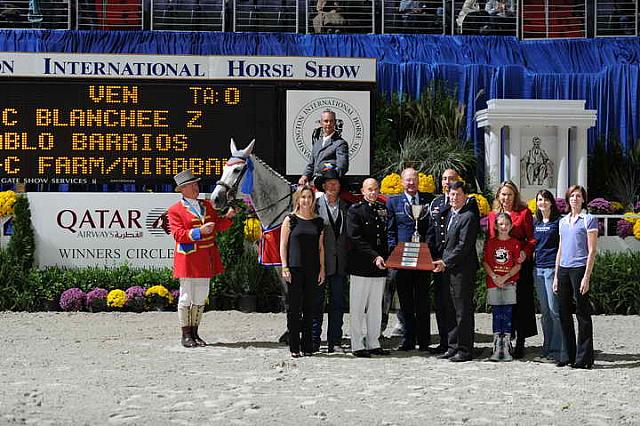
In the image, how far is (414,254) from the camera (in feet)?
31.2

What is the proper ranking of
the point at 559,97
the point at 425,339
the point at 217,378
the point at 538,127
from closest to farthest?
the point at 217,378 < the point at 425,339 < the point at 538,127 < the point at 559,97

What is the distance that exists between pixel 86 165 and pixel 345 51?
8.28 m

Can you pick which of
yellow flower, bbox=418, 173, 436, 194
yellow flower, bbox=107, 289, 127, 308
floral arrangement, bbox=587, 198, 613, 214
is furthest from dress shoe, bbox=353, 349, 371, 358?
floral arrangement, bbox=587, 198, 613, 214

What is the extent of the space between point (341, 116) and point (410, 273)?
454 cm

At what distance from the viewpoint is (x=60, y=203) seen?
13.7 m

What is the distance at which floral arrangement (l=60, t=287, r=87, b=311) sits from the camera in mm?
13406

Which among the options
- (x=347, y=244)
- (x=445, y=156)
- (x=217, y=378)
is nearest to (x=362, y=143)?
(x=445, y=156)

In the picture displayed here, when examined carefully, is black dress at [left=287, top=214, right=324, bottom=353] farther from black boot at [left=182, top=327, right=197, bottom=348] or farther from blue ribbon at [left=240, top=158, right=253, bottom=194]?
black boot at [left=182, top=327, right=197, bottom=348]

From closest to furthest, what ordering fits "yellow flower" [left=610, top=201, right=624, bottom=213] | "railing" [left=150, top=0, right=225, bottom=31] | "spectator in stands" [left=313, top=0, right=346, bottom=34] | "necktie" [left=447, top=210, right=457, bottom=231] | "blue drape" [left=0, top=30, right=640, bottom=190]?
1. "necktie" [left=447, top=210, right=457, bottom=231]
2. "yellow flower" [left=610, top=201, right=624, bottom=213]
3. "blue drape" [left=0, top=30, right=640, bottom=190]
4. "spectator in stands" [left=313, top=0, right=346, bottom=34]
5. "railing" [left=150, top=0, right=225, bottom=31]

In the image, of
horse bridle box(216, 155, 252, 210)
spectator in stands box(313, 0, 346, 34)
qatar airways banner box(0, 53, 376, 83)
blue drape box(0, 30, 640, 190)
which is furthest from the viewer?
spectator in stands box(313, 0, 346, 34)

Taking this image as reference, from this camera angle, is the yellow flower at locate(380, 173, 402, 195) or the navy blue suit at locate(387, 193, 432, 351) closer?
the navy blue suit at locate(387, 193, 432, 351)

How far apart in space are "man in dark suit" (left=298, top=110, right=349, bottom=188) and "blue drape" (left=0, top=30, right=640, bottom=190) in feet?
31.0

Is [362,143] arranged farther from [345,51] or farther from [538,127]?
[345,51]

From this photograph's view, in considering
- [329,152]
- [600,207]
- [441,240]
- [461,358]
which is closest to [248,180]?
[329,152]
